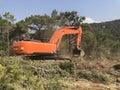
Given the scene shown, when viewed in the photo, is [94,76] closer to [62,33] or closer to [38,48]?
[38,48]

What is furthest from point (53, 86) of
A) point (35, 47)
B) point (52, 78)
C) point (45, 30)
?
point (45, 30)

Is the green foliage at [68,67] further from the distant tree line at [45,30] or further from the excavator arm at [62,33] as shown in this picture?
the distant tree line at [45,30]

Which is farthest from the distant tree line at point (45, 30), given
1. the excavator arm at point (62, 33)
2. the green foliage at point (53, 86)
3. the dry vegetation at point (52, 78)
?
the green foliage at point (53, 86)

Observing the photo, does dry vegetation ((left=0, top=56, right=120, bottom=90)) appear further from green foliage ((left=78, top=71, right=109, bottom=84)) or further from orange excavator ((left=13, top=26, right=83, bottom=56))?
orange excavator ((left=13, top=26, right=83, bottom=56))

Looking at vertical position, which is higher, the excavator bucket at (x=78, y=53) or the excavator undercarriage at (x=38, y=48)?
the excavator undercarriage at (x=38, y=48)

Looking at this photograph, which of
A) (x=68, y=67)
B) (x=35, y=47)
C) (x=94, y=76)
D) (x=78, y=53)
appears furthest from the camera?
(x=78, y=53)

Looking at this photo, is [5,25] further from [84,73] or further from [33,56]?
[84,73]

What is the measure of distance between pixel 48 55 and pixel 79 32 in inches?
123

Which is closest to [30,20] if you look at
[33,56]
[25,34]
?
[25,34]

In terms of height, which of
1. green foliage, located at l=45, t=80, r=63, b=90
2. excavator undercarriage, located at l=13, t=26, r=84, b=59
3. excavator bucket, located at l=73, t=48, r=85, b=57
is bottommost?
green foliage, located at l=45, t=80, r=63, b=90

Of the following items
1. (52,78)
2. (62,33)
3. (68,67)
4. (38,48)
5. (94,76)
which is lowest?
(94,76)

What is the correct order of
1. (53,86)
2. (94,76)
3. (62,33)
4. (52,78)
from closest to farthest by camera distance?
(53,86), (52,78), (94,76), (62,33)

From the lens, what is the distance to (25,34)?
4353cm

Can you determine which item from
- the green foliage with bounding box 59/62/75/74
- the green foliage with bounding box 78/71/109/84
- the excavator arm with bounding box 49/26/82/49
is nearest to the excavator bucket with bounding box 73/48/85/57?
the excavator arm with bounding box 49/26/82/49
